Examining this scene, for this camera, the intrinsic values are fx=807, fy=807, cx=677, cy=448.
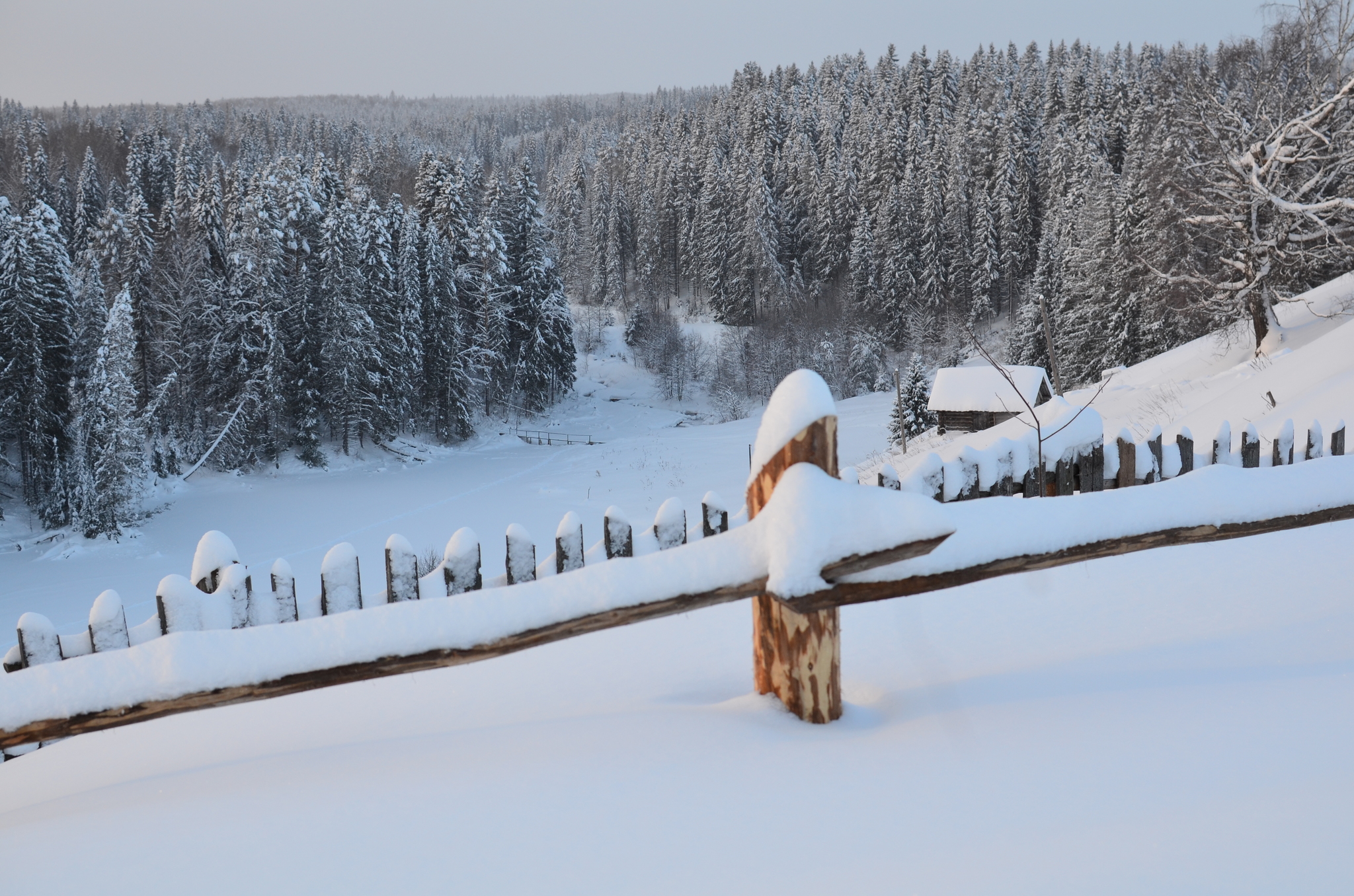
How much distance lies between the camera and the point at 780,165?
75562 millimetres

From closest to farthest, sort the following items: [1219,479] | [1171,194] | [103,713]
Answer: [103,713]
[1219,479]
[1171,194]

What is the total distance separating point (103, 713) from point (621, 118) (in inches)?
5340

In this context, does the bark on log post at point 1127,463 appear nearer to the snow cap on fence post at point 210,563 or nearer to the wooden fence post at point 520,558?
the wooden fence post at point 520,558

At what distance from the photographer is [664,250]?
77.4 meters

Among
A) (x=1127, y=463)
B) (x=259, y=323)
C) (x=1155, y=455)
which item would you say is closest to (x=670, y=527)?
(x=1127, y=463)

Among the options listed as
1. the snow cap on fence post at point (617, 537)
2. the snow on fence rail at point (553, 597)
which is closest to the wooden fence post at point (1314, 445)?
the snow on fence rail at point (553, 597)

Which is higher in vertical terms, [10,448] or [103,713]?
[103,713]

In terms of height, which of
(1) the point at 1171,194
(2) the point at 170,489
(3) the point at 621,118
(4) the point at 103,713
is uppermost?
(3) the point at 621,118

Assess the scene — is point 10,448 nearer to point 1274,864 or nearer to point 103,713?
point 103,713

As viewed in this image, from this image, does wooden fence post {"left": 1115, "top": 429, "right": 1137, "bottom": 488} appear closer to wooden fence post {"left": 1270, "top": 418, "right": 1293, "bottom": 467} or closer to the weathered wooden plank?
the weathered wooden plank

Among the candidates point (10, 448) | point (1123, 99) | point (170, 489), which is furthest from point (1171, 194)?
point (1123, 99)

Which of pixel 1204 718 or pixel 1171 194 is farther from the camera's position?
pixel 1171 194

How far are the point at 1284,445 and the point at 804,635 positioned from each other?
3.43 meters

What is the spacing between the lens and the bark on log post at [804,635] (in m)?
2.86
